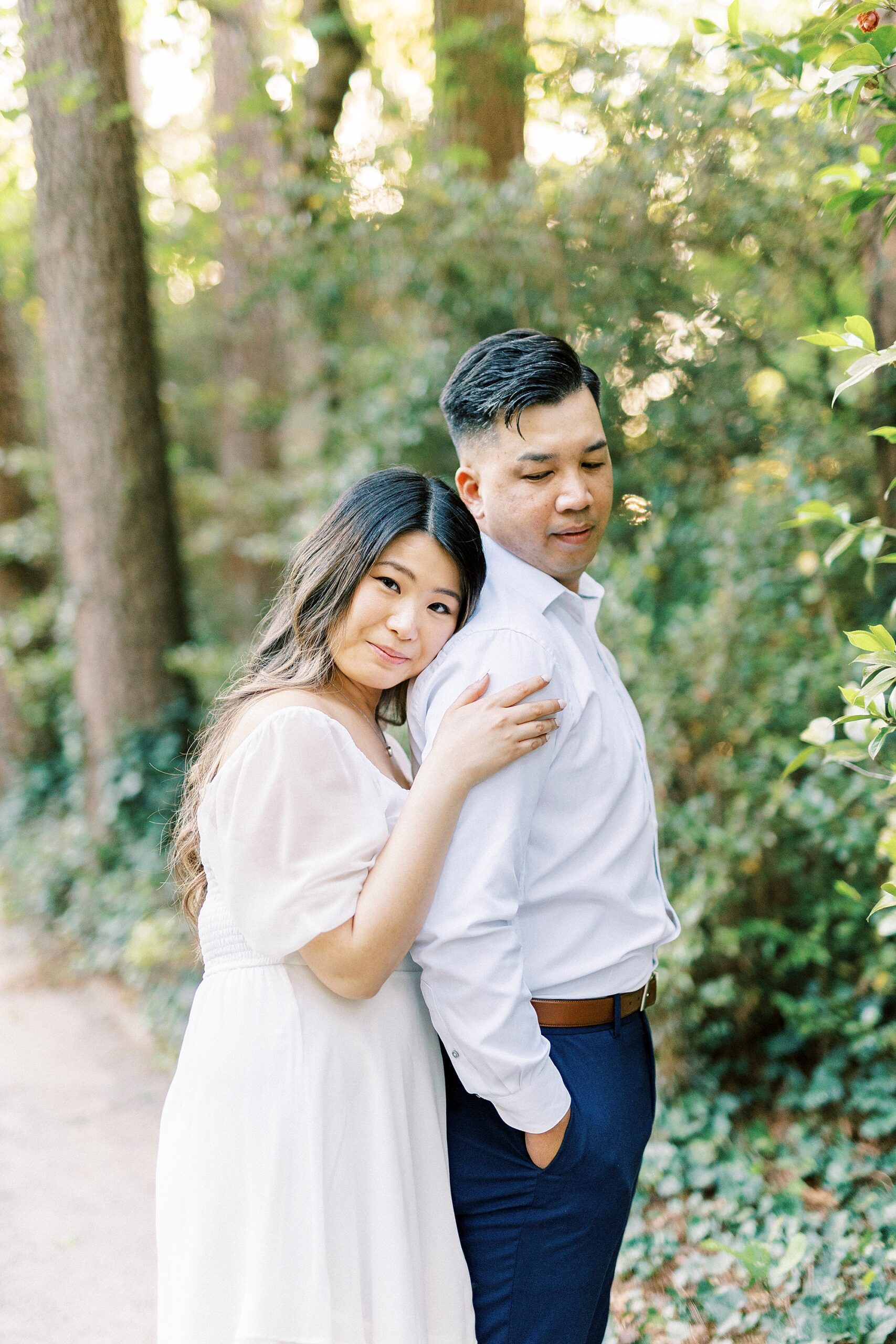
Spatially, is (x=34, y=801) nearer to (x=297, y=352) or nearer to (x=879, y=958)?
(x=297, y=352)

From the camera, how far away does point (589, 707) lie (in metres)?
1.91

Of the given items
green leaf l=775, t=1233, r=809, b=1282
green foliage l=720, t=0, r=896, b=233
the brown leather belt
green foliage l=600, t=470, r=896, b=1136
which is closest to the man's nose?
green foliage l=720, t=0, r=896, b=233

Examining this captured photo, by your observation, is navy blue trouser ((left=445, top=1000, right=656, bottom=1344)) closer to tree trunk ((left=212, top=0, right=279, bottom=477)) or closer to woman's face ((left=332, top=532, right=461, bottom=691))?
woman's face ((left=332, top=532, right=461, bottom=691))

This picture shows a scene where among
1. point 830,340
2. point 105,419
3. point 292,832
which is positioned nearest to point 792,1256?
point 292,832

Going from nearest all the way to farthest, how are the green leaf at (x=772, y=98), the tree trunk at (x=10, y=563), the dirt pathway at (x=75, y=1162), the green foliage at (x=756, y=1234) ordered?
the green leaf at (x=772, y=98) → the green foliage at (x=756, y=1234) → the dirt pathway at (x=75, y=1162) → the tree trunk at (x=10, y=563)

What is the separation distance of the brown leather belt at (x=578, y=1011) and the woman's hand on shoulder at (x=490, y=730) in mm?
442

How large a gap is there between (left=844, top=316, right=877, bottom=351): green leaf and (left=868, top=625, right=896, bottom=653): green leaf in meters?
0.52

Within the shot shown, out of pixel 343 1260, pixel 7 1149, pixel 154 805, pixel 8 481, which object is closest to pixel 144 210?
pixel 8 481

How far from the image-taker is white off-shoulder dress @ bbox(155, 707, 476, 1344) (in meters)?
1.73

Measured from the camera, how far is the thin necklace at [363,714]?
6.68 feet

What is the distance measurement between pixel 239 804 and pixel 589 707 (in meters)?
0.66

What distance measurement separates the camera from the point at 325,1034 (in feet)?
5.90

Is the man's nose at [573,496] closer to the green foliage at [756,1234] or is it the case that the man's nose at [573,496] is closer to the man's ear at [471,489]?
the man's ear at [471,489]

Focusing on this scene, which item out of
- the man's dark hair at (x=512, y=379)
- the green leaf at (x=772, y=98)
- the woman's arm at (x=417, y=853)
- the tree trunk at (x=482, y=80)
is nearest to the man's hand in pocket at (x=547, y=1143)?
the woman's arm at (x=417, y=853)
